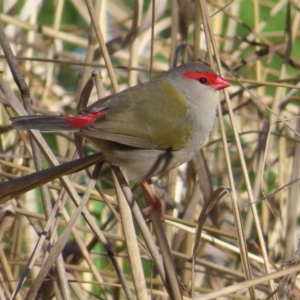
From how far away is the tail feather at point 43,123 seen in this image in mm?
2312

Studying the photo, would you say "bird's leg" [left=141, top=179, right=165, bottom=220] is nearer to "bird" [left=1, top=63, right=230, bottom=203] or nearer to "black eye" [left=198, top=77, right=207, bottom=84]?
"bird" [left=1, top=63, right=230, bottom=203]

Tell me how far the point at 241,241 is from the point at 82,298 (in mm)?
807

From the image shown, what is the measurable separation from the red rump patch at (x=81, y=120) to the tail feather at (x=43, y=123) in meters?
0.01

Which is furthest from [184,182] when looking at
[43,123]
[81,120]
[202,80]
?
[43,123]

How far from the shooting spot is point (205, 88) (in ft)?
10.4

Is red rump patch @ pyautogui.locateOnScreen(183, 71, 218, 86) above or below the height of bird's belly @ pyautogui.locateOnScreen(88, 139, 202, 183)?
above

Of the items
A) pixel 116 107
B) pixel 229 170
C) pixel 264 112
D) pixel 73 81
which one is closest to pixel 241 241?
pixel 229 170

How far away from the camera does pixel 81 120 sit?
8.80 ft

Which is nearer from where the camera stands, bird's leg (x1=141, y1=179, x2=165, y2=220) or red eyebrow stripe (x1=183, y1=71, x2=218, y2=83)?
bird's leg (x1=141, y1=179, x2=165, y2=220)

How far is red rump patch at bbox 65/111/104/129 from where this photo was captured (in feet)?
8.66

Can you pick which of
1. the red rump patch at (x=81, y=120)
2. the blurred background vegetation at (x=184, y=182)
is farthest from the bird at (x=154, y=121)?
the blurred background vegetation at (x=184, y=182)

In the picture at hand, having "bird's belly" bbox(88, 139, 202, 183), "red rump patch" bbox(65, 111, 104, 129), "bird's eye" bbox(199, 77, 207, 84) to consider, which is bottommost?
"bird's belly" bbox(88, 139, 202, 183)

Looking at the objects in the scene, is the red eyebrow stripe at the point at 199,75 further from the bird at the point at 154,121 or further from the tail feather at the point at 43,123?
the tail feather at the point at 43,123

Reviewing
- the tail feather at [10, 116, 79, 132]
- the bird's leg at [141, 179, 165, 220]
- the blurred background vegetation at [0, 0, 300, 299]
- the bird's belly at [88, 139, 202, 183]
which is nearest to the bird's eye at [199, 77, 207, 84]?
the blurred background vegetation at [0, 0, 300, 299]
